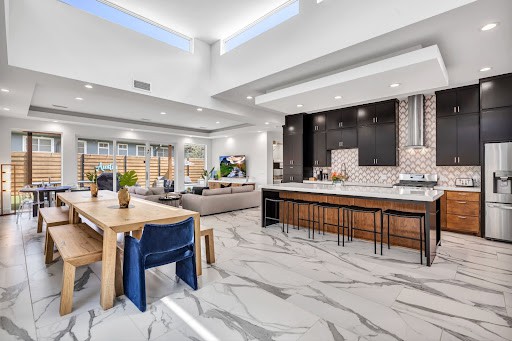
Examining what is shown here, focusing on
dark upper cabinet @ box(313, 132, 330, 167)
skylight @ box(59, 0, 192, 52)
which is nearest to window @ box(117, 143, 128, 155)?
skylight @ box(59, 0, 192, 52)

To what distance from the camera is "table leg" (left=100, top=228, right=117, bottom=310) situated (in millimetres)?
2277

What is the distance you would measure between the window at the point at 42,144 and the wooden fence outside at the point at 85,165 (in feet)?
0.42

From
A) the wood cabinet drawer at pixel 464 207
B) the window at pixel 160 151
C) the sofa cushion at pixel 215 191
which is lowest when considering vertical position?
the wood cabinet drawer at pixel 464 207

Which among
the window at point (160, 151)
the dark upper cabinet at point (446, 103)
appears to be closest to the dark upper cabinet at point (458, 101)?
the dark upper cabinet at point (446, 103)

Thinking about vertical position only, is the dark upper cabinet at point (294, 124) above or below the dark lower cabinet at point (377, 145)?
above

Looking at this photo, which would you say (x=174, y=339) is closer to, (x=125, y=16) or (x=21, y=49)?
(x=21, y=49)

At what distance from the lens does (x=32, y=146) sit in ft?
25.7

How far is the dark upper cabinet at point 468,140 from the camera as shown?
4906mm

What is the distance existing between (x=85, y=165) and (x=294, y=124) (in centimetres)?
739

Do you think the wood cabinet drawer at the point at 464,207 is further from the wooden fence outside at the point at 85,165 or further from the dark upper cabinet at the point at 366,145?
the wooden fence outside at the point at 85,165

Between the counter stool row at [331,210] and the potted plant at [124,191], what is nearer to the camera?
the potted plant at [124,191]

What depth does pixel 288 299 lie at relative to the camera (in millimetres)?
2457

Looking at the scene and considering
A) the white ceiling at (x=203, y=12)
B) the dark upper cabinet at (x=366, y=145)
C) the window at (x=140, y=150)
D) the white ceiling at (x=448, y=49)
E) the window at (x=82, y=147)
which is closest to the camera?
the white ceiling at (x=448, y=49)

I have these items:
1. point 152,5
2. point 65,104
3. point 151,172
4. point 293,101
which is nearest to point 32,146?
point 65,104
